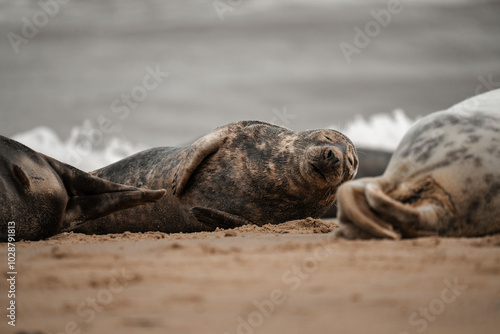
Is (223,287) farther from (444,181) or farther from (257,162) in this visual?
(257,162)

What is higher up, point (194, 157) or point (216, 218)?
point (194, 157)

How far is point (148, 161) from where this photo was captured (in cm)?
680

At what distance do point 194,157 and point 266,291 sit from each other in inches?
156

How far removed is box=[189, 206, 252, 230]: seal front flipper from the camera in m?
5.78

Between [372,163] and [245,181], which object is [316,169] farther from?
[372,163]

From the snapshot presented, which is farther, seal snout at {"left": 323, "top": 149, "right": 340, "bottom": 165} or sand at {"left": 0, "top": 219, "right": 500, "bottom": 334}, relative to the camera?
seal snout at {"left": 323, "top": 149, "right": 340, "bottom": 165}

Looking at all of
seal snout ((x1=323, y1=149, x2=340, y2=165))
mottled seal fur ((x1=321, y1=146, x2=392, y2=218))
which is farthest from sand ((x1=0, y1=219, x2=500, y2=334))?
mottled seal fur ((x1=321, y1=146, x2=392, y2=218))

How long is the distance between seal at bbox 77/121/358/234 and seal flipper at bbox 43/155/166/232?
0.71 m

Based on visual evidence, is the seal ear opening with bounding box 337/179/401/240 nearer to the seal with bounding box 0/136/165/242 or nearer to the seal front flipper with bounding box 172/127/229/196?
the seal with bounding box 0/136/165/242

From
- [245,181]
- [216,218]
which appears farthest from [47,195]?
[245,181]

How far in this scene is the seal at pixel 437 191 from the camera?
3.46m

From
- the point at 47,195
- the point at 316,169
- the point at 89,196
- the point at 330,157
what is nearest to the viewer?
the point at 47,195

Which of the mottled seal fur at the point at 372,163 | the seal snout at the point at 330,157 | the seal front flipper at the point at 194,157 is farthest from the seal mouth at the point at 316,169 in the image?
the mottled seal fur at the point at 372,163

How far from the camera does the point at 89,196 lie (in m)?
5.39
